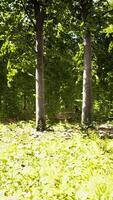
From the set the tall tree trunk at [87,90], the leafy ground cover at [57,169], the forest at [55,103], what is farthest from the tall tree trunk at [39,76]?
the leafy ground cover at [57,169]

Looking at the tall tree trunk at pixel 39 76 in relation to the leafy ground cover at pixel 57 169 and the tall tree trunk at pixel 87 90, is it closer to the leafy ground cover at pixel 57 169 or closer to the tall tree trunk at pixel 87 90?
the tall tree trunk at pixel 87 90

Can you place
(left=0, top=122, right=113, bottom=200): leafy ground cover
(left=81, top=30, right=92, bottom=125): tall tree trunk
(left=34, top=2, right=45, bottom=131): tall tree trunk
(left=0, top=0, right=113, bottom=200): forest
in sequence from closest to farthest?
1. (left=0, top=122, right=113, bottom=200): leafy ground cover
2. (left=0, top=0, right=113, bottom=200): forest
3. (left=34, top=2, right=45, bottom=131): tall tree trunk
4. (left=81, top=30, right=92, bottom=125): tall tree trunk

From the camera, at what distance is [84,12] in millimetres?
20328

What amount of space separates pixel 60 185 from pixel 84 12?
13376 mm

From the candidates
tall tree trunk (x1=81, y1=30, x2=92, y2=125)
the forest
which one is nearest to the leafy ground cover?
the forest

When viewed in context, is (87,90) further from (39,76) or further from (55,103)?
(55,103)

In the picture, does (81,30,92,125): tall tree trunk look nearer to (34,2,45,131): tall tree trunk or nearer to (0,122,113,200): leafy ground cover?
(34,2,45,131): tall tree trunk

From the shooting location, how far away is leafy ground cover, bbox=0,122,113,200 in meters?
8.02

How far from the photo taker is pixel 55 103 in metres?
37.8

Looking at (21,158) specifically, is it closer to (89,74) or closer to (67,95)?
(89,74)

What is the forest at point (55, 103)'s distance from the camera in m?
8.98

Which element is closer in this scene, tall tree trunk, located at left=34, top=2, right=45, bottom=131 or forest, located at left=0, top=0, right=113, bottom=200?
forest, located at left=0, top=0, right=113, bottom=200

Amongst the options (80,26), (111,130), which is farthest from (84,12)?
(111,130)

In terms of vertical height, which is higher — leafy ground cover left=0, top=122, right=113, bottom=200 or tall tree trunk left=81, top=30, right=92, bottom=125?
tall tree trunk left=81, top=30, right=92, bottom=125
